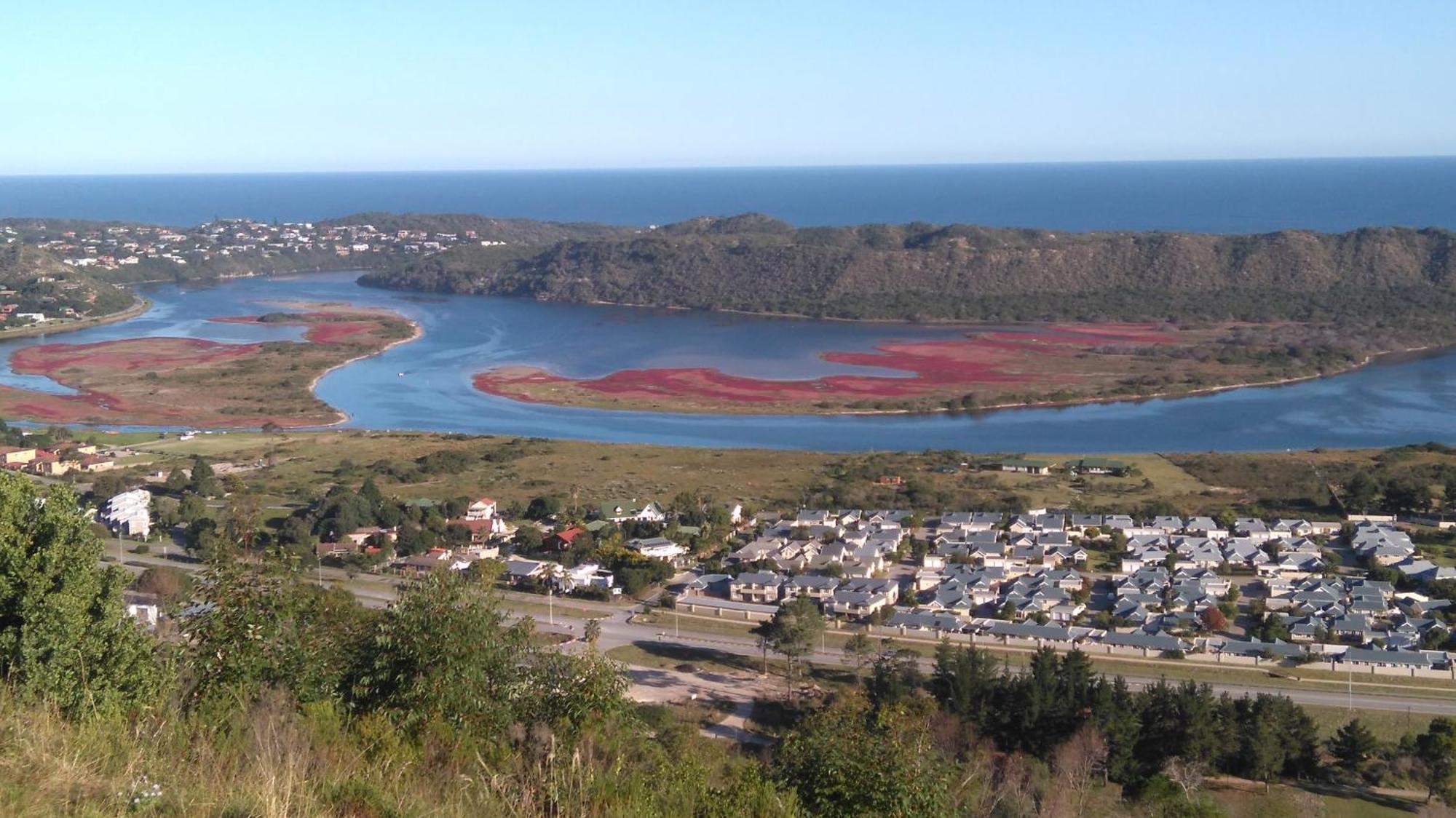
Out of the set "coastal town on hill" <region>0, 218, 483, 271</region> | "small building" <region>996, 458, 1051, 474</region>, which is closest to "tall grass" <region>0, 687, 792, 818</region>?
"small building" <region>996, 458, 1051, 474</region>

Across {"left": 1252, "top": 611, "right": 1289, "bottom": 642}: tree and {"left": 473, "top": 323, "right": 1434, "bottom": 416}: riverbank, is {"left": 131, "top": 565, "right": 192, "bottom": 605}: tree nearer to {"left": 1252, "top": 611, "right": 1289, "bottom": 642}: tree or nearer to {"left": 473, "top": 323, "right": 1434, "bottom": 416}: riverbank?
{"left": 1252, "top": 611, "right": 1289, "bottom": 642}: tree

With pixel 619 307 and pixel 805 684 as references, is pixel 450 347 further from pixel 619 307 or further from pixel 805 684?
pixel 805 684

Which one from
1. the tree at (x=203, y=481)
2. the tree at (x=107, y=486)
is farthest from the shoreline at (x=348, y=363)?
the tree at (x=107, y=486)

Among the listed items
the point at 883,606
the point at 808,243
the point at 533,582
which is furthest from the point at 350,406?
the point at 808,243

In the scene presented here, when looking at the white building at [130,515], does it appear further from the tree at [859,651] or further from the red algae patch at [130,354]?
the red algae patch at [130,354]

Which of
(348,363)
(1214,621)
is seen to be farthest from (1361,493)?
(348,363)

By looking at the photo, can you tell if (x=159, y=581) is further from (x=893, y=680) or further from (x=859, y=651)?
(x=893, y=680)
